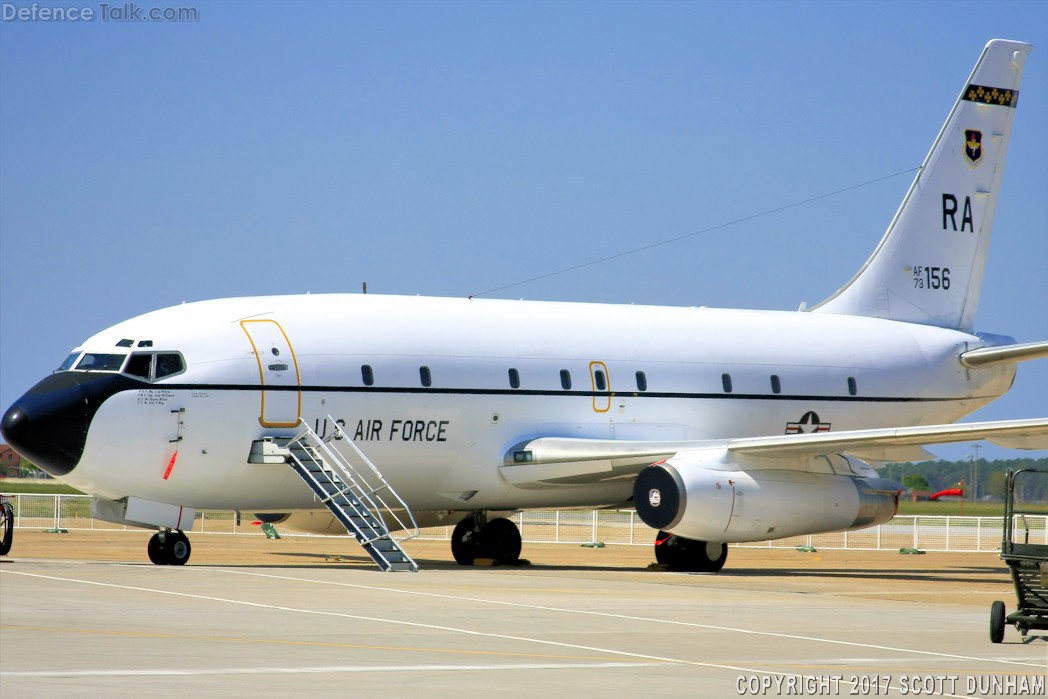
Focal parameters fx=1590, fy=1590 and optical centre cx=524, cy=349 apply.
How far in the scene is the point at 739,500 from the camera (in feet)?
82.8

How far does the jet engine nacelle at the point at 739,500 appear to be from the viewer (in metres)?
24.8

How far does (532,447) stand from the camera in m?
26.5

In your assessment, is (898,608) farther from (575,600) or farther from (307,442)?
(307,442)

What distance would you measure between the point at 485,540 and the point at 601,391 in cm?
346

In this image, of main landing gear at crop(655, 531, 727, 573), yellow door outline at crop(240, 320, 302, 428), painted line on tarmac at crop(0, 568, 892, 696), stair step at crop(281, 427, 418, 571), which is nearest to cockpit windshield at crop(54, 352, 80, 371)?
yellow door outline at crop(240, 320, 302, 428)

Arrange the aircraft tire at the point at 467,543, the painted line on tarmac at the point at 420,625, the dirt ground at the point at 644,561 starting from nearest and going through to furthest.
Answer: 1. the painted line on tarmac at the point at 420,625
2. the dirt ground at the point at 644,561
3. the aircraft tire at the point at 467,543

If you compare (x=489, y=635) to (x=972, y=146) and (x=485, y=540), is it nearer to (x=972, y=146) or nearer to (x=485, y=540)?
(x=485, y=540)

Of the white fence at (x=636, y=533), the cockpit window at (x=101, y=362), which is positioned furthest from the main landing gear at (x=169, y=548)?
the white fence at (x=636, y=533)

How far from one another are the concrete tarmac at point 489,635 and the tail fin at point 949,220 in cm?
1002

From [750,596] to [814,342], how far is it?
11.6 metres

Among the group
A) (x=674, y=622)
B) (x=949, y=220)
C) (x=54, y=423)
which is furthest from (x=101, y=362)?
(x=949, y=220)

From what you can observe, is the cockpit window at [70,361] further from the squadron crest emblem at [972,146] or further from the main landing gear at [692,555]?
the squadron crest emblem at [972,146]

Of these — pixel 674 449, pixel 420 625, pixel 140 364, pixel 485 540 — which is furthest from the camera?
pixel 485 540

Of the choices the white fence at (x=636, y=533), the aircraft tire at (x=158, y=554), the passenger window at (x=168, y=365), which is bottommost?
the white fence at (x=636, y=533)
